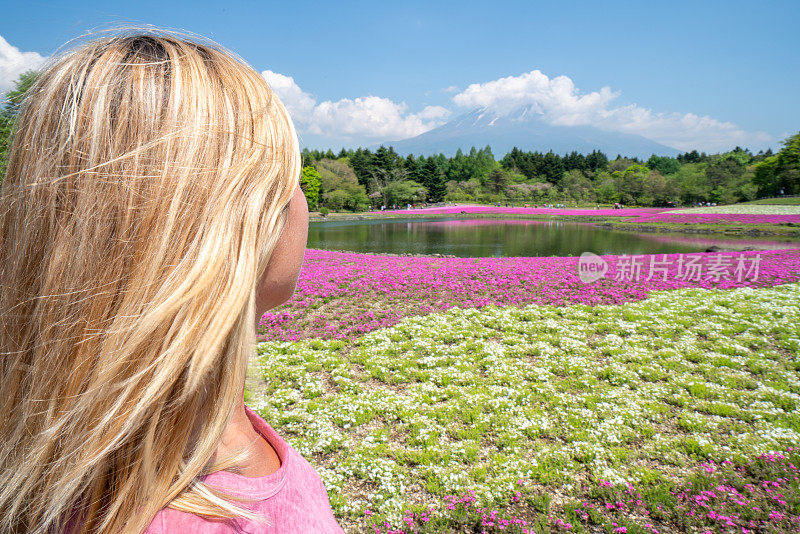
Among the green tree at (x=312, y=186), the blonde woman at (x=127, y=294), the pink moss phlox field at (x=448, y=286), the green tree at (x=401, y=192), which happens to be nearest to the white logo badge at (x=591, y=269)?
the pink moss phlox field at (x=448, y=286)

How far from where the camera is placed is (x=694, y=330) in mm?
7680

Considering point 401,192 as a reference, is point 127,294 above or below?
below

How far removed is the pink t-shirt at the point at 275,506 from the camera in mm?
600

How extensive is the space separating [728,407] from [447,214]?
52593 mm

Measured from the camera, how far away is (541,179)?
8131cm

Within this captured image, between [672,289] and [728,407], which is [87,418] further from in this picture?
[672,289]

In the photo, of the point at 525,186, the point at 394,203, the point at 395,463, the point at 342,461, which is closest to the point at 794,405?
the point at 395,463

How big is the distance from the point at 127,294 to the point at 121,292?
17 millimetres

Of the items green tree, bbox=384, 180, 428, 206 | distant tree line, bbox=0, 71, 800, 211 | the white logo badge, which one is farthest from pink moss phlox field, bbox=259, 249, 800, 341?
green tree, bbox=384, 180, 428, 206

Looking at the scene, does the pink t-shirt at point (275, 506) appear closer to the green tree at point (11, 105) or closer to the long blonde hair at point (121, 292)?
the long blonde hair at point (121, 292)

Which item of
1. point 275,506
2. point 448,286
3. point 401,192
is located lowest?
point 448,286

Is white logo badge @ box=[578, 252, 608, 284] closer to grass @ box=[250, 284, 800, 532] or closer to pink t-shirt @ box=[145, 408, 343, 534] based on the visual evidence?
grass @ box=[250, 284, 800, 532]

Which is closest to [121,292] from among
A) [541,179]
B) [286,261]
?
[286,261]

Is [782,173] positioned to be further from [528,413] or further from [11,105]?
[11,105]
